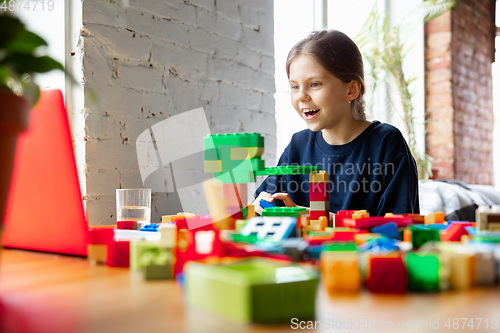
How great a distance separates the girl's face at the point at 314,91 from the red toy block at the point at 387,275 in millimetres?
1038

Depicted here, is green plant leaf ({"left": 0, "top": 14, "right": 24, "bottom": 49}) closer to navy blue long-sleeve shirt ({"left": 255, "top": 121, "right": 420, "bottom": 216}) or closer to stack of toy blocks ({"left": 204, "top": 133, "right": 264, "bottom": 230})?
stack of toy blocks ({"left": 204, "top": 133, "right": 264, "bottom": 230})

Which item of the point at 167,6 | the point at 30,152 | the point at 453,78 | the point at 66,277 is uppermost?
the point at 453,78

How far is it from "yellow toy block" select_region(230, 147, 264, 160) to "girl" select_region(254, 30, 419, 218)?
712 millimetres

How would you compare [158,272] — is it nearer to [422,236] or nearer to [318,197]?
[422,236]

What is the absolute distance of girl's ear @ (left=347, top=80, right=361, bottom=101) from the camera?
57.1 inches

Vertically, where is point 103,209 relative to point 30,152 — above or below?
below

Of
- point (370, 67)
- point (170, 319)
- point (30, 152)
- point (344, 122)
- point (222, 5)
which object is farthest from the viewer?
point (370, 67)

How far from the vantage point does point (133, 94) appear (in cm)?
136

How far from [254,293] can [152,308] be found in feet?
0.32

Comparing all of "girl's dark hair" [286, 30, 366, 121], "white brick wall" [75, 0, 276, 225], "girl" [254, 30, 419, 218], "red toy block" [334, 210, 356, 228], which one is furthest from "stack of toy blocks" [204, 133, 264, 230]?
"girl's dark hair" [286, 30, 366, 121]

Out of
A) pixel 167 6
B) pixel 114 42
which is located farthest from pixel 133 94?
pixel 167 6

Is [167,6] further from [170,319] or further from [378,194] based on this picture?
[170,319]

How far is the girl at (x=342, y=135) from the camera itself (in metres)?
1.32

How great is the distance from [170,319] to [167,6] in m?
1.37
